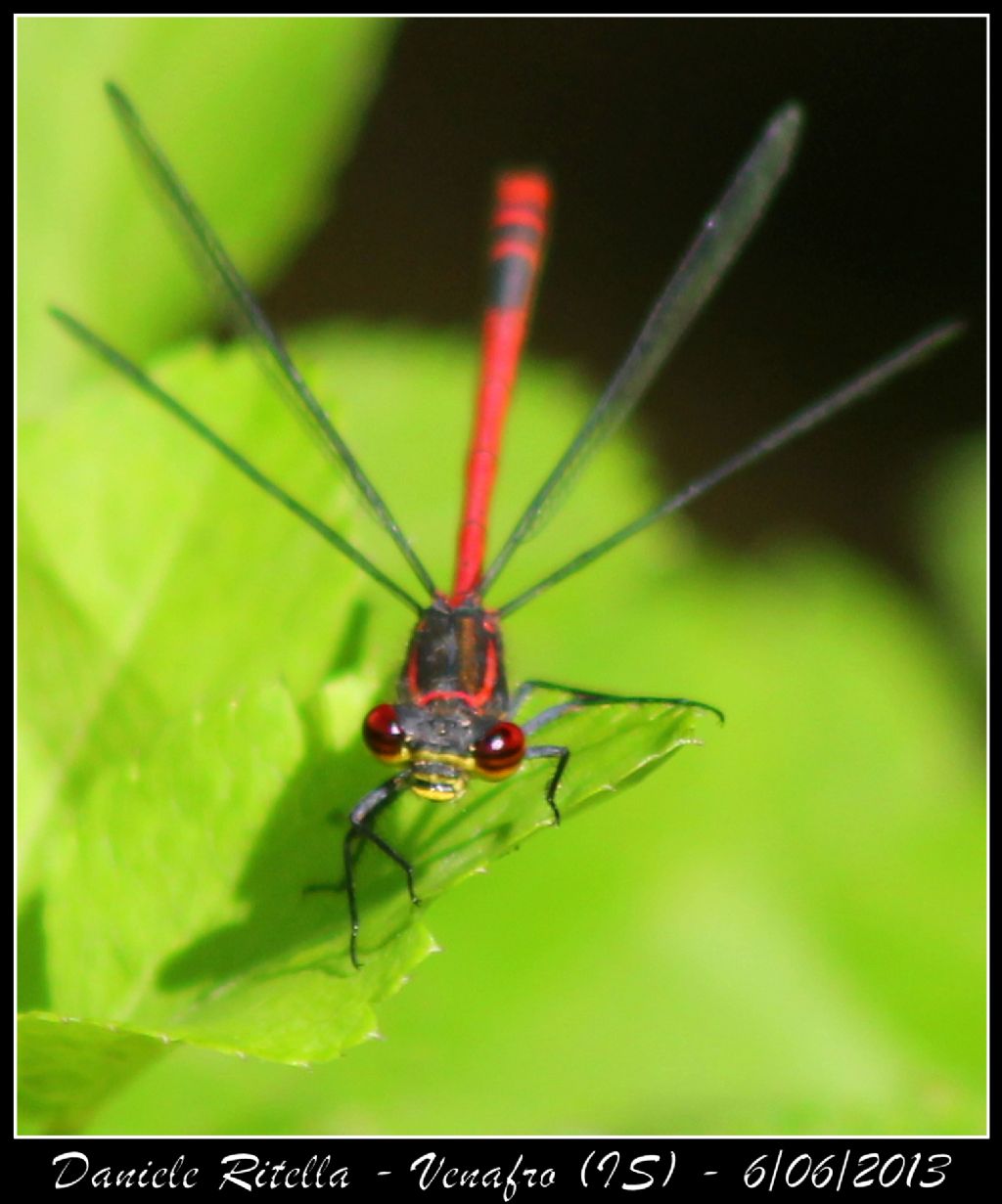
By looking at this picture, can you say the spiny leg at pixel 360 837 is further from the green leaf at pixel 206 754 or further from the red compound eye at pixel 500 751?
the red compound eye at pixel 500 751

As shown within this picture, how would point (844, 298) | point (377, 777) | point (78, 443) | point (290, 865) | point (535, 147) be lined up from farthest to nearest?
point (844, 298)
point (535, 147)
point (78, 443)
point (377, 777)
point (290, 865)

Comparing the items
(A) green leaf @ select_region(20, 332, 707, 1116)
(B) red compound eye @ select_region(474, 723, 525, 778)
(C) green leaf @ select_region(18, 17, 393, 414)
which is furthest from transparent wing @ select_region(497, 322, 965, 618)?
(C) green leaf @ select_region(18, 17, 393, 414)

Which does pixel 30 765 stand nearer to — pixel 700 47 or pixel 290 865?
pixel 290 865

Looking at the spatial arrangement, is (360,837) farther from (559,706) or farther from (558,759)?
(559,706)

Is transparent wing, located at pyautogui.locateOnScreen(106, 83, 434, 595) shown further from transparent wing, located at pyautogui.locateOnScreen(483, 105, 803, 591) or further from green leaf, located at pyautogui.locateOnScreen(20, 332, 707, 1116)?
transparent wing, located at pyautogui.locateOnScreen(483, 105, 803, 591)

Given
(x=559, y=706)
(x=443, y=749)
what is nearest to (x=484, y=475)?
(x=559, y=706)

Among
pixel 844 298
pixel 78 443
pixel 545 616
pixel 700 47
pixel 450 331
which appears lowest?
pixel 545 616
